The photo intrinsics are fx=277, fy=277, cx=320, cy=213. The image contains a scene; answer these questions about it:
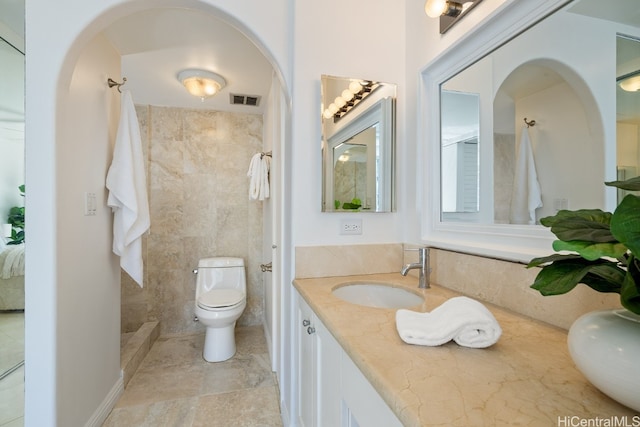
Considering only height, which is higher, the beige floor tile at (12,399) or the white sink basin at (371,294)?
the white sink basin at (371,294)

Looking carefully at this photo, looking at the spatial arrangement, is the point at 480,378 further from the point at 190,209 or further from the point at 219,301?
the point at 190,209

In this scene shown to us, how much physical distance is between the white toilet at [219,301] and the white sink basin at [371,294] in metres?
1.34

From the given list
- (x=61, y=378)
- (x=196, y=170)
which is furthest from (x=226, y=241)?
(x=61, y=378)

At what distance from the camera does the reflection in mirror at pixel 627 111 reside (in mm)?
640

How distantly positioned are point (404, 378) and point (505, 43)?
114 centimetres

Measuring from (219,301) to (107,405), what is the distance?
887mm

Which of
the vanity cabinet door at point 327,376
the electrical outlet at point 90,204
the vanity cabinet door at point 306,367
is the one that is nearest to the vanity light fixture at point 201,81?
the electrical outlet at point 90,204

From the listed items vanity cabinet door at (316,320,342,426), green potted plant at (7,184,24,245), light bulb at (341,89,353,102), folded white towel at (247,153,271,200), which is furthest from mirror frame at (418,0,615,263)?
green potted plant at (7,184,24,245)

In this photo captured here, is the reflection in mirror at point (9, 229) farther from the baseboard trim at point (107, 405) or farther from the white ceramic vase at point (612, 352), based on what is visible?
the white ceramic vase at point (612, 352)

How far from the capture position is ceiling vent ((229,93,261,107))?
2.63 meters

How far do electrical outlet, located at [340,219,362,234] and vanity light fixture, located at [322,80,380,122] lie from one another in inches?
20.8

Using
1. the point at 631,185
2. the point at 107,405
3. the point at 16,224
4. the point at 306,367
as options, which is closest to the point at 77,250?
the point at 16,224

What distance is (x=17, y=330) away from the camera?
1.82 metres

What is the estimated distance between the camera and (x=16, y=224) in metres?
1.80
